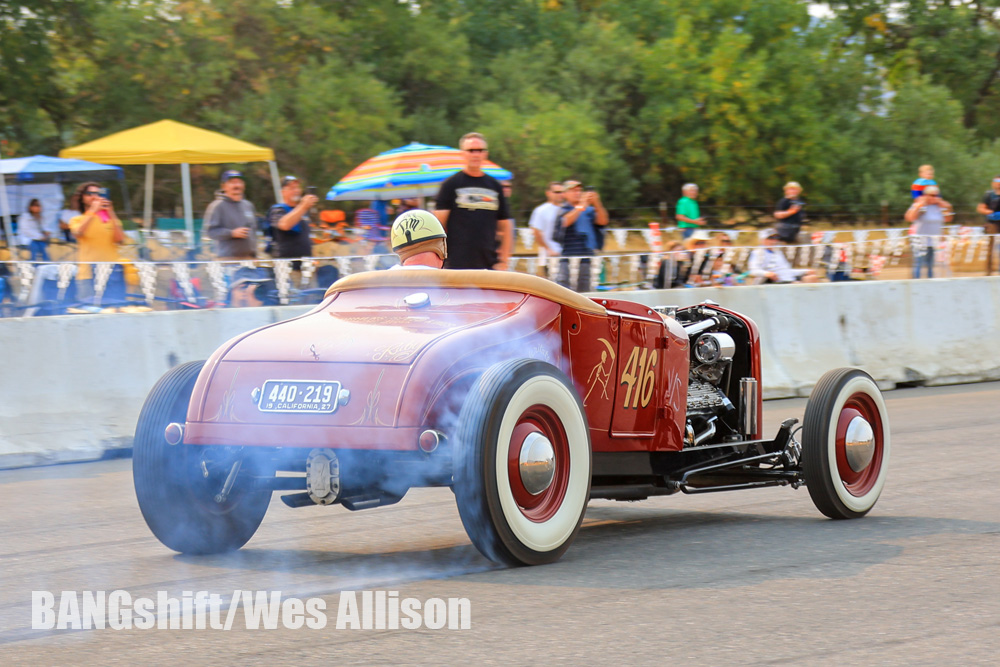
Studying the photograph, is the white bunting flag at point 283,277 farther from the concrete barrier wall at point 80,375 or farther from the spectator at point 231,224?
the concrete barrier wall at point 80,375

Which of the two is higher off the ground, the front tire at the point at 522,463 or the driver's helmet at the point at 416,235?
the driver's helmet at the point at 416,235

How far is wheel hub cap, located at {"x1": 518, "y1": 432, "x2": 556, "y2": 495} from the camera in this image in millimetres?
5117

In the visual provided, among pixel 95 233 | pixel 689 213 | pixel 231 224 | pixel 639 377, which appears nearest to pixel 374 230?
pixel 689 213

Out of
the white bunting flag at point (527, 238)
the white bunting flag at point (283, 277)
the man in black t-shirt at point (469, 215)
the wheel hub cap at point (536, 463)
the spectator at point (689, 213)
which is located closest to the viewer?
the wheel hub cap at point (536, 463)

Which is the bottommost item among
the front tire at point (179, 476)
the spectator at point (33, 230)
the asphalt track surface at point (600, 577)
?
the asphalt track surface at point (600, 577)

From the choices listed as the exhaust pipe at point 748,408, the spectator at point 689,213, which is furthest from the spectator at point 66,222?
the exhaust pipe at point 748,408

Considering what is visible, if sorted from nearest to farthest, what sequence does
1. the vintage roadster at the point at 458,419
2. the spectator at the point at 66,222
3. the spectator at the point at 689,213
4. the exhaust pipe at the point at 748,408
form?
the vintage roadster at the point at 458,419 → the exhaust pipe at the point at 748,408 → the spectator at the point at 689,213 → the spectator at the point at 66,222

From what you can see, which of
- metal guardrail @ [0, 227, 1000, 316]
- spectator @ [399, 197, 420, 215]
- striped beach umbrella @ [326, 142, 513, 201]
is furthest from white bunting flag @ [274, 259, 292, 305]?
striped beach umbrella @ [326, 142, 513, 201]

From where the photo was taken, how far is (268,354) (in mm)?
5336

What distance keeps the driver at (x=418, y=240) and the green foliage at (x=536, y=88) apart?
2589cm

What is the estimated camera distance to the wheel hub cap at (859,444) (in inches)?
258

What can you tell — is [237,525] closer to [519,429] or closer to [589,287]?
[519,429]

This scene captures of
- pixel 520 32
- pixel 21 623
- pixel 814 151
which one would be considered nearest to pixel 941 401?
pixel 21 623

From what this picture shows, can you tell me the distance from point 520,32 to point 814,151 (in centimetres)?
954
